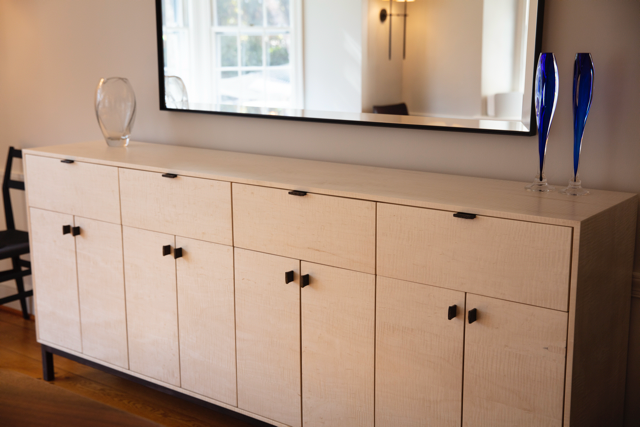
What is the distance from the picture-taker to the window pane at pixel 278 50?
2312 millimetres

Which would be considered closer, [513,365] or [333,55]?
[513,365]

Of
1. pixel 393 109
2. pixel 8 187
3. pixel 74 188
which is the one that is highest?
pixel 393 109

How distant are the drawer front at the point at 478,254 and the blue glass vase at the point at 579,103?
0.32 m

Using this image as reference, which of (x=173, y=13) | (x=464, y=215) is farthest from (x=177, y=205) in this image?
(x=464, y=215)

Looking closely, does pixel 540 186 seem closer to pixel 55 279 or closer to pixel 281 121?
pixel 281 121

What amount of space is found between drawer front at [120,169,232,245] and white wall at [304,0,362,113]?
0.53 metres

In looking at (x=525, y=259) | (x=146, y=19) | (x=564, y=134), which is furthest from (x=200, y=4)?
(x=525, y=259)

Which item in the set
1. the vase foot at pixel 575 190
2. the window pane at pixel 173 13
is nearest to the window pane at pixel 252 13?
the window pane at pixel 173 13

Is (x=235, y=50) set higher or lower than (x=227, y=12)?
lower

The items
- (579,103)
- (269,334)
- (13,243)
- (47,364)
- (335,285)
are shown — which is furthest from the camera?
(13,243)

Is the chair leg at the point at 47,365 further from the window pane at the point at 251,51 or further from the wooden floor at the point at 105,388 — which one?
the window pane at the point at 251,51

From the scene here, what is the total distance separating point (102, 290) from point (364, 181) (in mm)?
1207

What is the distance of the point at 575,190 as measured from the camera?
5.71ft

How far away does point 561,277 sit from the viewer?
149 cm
